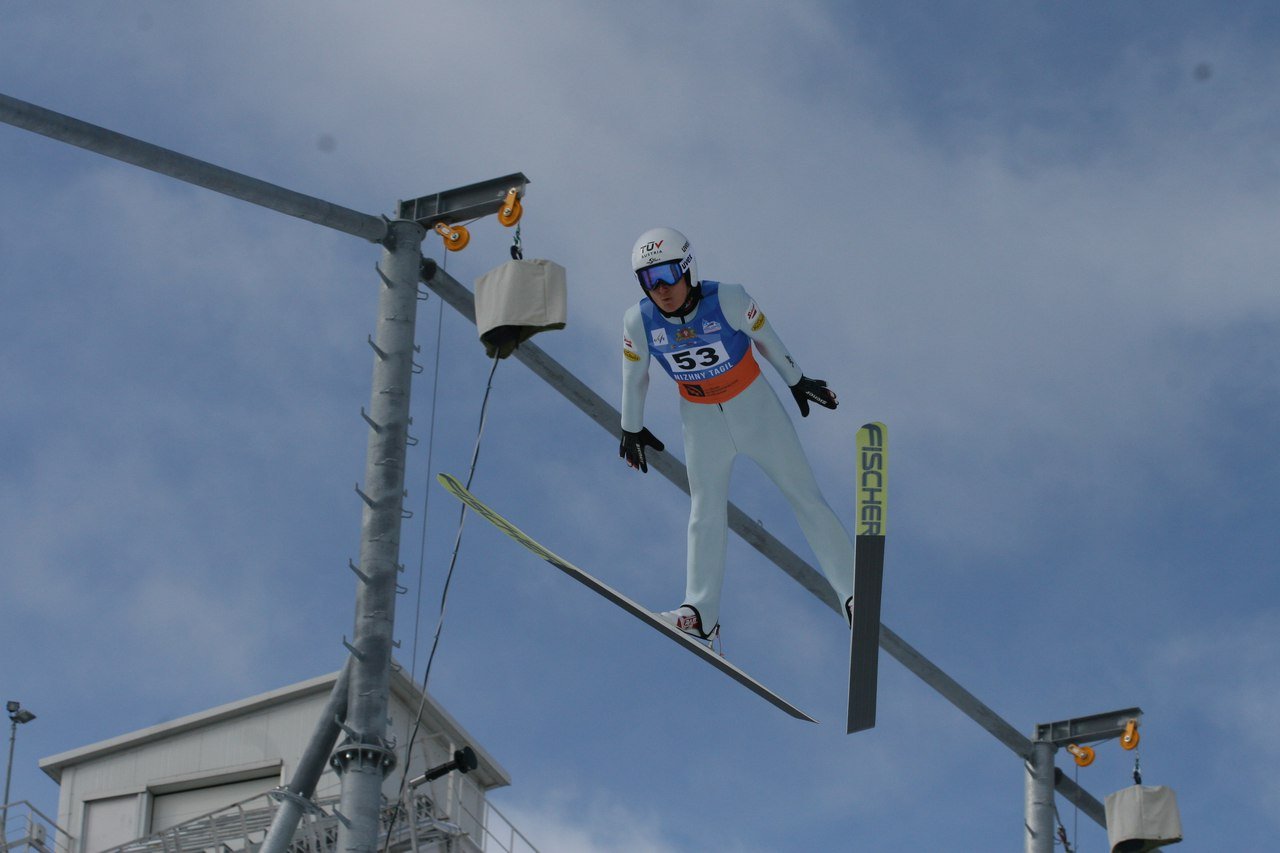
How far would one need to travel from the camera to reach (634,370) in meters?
11.0

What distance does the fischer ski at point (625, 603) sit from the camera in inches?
413

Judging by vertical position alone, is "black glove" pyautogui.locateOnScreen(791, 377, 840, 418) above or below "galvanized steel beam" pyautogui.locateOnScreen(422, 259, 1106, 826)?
below

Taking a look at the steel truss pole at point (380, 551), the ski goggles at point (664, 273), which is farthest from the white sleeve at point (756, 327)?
the steel truss pole at point (380, 551)

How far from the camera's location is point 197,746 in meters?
23.8

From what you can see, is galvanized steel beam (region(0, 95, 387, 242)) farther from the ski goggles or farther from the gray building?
the gray building

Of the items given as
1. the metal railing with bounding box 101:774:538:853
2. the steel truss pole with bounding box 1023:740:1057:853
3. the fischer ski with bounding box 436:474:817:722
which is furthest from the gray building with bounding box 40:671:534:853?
the fischer ski with bounding box 436:474:817:722

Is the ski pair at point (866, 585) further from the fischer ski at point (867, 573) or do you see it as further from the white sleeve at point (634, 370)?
the white sleeve at point (634, 370)

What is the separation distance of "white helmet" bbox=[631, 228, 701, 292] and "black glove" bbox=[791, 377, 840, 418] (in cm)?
94

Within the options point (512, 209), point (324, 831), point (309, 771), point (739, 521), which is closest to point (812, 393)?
point (512, 209)

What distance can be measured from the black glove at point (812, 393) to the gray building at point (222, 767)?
12.0 meters

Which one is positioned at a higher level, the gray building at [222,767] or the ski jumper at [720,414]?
the gray building at [222,767]

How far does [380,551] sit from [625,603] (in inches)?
62.8

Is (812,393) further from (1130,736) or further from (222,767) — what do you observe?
(222,767)

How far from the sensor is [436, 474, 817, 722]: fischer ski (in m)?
10.5
